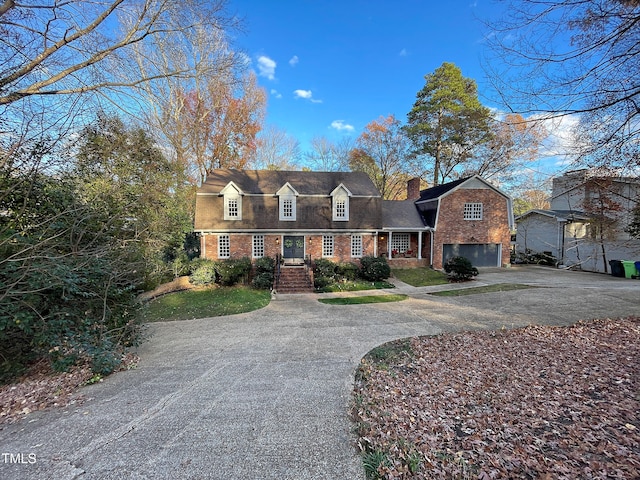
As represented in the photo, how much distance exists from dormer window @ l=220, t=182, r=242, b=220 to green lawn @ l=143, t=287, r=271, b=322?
468 centimetres

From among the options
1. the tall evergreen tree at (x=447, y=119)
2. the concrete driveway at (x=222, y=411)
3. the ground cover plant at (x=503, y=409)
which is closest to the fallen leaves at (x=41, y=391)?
the concrete driveway at (x=222, y=411)

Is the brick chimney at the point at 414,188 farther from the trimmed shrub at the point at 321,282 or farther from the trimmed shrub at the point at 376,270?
the trimmed shrub at the point at 321,282

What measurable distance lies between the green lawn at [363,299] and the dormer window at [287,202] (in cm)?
679

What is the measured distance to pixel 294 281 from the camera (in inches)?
581

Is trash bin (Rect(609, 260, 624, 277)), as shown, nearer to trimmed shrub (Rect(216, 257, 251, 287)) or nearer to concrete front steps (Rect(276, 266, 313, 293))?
concrete front steps (Rect(276, 266, 313, 293))

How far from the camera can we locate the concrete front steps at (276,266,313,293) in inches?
557

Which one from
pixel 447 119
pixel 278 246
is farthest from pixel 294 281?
pixel 447 119

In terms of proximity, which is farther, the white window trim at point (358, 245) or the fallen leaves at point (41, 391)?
the white window trim at point (358, 245)

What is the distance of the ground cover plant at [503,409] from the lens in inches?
112

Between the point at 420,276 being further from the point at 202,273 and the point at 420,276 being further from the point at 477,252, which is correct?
the point at 202,273

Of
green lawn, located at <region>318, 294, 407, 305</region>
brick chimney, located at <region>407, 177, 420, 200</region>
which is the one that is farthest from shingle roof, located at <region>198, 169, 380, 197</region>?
green lawn, located at <region>318, 294, 407, 305</region>

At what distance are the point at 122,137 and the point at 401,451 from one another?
14304mm

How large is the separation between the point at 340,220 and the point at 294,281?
514cm

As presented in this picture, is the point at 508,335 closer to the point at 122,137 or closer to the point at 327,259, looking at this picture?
the point at 327,259
